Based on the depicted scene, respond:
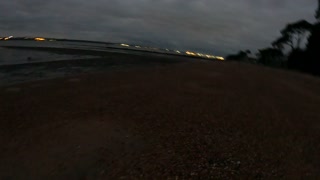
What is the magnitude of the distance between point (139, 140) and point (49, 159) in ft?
10.7

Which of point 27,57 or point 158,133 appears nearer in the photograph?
point 158,133

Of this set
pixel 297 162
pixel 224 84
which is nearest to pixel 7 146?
pixel 297 162

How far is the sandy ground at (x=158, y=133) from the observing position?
11.7m

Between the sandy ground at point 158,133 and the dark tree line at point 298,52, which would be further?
the dark tree line at point 298,52

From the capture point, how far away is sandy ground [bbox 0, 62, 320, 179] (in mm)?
11688

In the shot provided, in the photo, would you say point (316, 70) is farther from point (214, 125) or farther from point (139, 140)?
point (139, 140)

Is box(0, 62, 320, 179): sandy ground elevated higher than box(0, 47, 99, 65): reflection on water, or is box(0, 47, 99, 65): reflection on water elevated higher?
box(0, 62, 320, 179): sandy ground

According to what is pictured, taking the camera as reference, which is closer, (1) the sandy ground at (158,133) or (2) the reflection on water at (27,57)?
(1) the sandy ground at (158,133)

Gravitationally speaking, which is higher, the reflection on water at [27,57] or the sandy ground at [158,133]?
the sandy ground at [158,133]

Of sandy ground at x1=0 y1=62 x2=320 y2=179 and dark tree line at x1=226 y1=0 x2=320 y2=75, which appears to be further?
dark tree line at x1=226 y1=0 x2=320 y2=75

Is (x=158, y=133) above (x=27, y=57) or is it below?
above

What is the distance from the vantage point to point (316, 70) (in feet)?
178

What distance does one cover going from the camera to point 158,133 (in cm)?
1464

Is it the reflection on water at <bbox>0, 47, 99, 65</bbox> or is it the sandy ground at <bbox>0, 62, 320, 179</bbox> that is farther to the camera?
the reflection on water at <bbox>0, 47, 99, 65</bbox>
